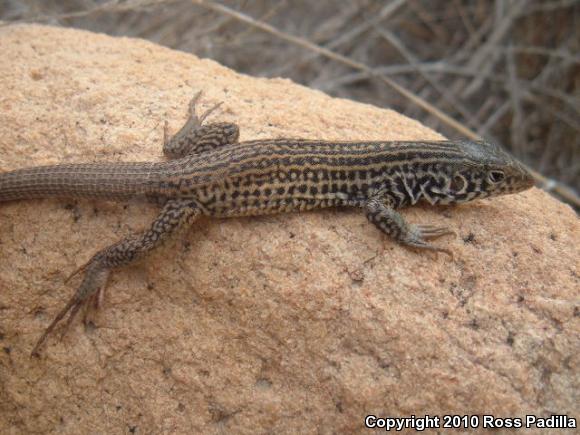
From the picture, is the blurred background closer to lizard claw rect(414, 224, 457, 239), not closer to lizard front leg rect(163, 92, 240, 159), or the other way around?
lizard front leg rect(163, 92, 240, 159)

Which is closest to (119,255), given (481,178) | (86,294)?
(86,294)

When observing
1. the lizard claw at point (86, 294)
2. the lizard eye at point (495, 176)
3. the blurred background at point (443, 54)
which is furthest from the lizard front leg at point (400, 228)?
the blurred background at point (443, 54)

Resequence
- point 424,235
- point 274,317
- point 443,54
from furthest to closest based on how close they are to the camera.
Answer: point 443,54 → point 424,235 → point 274,317

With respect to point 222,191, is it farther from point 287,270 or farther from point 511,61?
point 511,61

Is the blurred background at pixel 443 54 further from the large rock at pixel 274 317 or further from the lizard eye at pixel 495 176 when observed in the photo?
the large rock at pixel 274 317

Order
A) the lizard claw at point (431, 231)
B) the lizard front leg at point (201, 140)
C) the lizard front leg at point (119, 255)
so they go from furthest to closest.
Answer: the lizard front leg at point (201, 140) → the lizard claw at point (431, 231) → the lizard front leg at point (119, 255)

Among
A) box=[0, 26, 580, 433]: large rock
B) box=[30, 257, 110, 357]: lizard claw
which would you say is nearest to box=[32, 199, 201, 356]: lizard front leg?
box=[30, 257, 110, 357]: lizard claw

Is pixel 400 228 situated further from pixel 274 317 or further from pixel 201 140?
pixel 201 140
